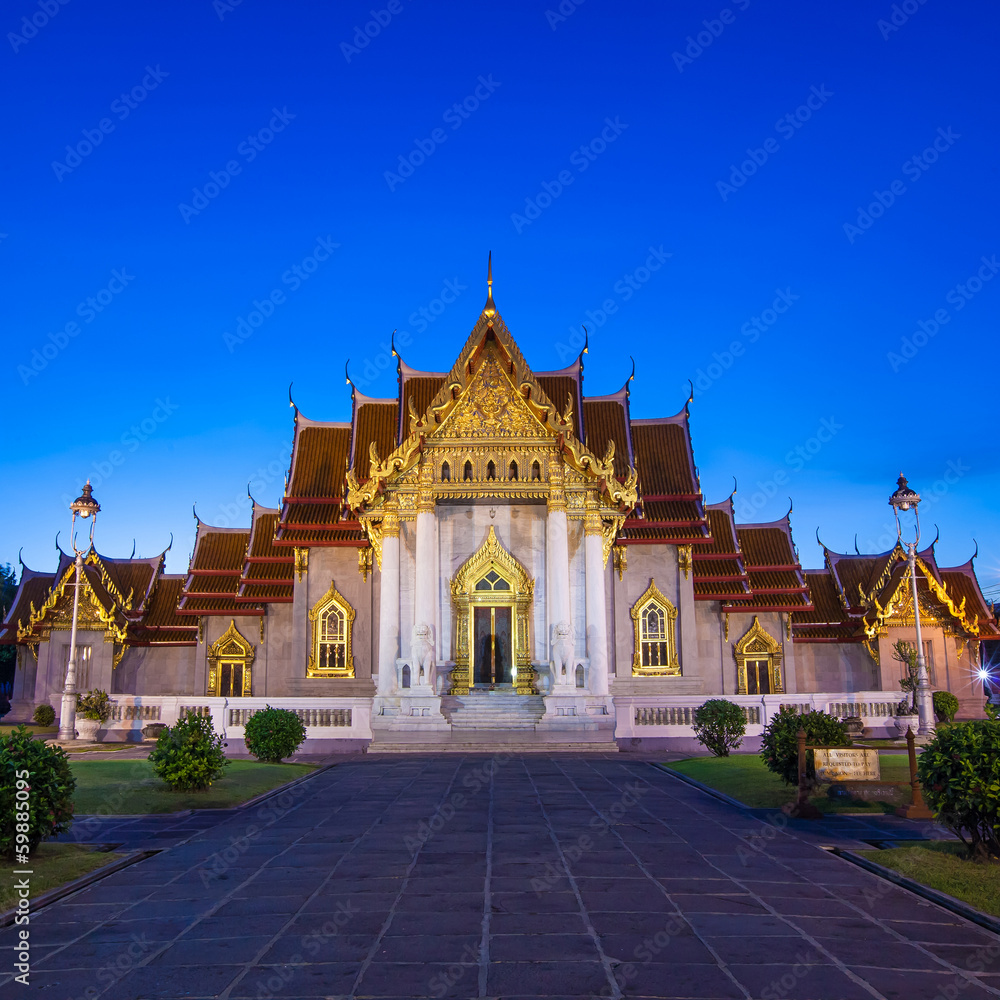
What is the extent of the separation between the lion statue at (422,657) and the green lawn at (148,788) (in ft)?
20.5

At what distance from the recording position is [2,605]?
182 ft

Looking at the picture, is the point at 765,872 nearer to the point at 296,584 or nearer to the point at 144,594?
the point at 296,584

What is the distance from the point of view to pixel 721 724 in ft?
60.6

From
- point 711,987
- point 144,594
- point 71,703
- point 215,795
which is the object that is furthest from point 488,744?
point 144,594

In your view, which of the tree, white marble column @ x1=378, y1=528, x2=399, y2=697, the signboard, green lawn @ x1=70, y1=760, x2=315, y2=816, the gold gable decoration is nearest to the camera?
the signboard

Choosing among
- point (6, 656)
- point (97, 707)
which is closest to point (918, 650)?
point (97, 707)

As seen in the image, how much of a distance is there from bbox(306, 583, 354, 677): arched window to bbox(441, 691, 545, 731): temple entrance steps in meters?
6.16

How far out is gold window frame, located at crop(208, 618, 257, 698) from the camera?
33000 millimetres

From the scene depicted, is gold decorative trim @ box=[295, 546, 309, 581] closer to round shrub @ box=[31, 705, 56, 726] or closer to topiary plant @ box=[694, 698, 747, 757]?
round shrub @ box=[31, 705, 56, 726]

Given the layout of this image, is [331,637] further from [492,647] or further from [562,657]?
[562,657]

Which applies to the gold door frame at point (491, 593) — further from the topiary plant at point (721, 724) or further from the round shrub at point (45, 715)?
the round shrub at point (45, 715)

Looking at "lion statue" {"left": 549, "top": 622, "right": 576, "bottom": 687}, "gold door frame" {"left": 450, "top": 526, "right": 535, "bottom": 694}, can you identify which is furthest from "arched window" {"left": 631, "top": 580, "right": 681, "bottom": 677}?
"lion statue" {"left": 549, "top": 622, "right": 576, "bottom": 687}

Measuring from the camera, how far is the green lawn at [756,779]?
12.0 meters

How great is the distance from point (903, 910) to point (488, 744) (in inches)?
608
